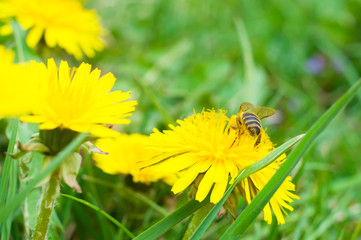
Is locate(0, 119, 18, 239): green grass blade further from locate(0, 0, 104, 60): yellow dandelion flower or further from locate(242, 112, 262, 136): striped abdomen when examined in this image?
locate(0, 0, 104, 60): yellow dandelion flower

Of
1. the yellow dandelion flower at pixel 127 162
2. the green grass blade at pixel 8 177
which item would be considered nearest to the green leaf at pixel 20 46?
the yellow dandelion flower at pixel 127 162

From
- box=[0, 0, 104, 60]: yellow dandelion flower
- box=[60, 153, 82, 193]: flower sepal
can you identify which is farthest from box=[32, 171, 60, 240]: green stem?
box=[0, 0, 104, 60]: yellow dandelion flower

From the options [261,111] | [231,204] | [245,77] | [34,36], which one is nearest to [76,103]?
[231,204]

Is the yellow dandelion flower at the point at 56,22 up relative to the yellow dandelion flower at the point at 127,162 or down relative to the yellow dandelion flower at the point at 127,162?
up

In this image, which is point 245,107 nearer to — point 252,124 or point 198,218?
point 252,124

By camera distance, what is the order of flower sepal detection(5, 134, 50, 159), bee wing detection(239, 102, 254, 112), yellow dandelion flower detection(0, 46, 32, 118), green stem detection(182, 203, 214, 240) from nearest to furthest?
yellow dandelion flower detection(0, 46, 32, 118) < flower sepal detection(5, 134, 50, 159) < green stem detection(182, 203, 214, 240) < bee wing detection(239, 102, 254, 112)

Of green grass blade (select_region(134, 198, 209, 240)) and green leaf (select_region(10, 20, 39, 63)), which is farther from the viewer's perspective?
green leaf (select_region(10, 20, 39, 63))

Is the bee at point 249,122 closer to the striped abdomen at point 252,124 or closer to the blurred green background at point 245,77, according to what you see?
the striped abdomen at point 252,124
